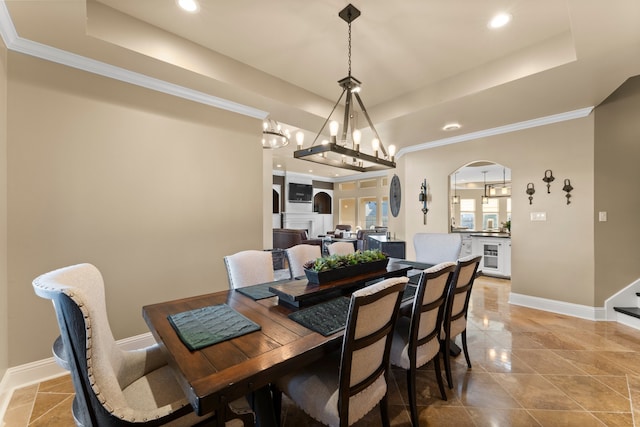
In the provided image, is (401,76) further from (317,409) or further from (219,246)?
(317,409)

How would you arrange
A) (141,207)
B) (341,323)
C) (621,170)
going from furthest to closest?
1. (621,170)
2. (141,207)
3. (341,323)

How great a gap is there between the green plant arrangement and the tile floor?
0.98 m

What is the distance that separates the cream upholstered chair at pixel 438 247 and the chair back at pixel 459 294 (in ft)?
3.08

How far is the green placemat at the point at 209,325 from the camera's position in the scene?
1.29m

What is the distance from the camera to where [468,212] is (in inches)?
459

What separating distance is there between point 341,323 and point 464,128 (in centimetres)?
386

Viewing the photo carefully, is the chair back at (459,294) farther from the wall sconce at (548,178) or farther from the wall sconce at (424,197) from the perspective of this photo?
the wall sconce at (424,197)

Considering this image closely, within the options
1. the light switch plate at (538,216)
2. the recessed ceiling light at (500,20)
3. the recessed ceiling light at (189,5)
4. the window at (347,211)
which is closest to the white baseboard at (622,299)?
the light switch plate at (538,216)

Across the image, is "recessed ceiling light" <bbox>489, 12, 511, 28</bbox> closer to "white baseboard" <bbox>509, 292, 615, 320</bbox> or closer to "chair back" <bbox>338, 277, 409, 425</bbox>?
"chair back" <bbox>338, 277, 409, 425</bbox>

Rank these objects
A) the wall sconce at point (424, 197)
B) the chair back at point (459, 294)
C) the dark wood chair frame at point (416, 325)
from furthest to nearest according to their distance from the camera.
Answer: the wall sconce at point (424, 197)
the chair back at point (459, 294)
the dark wood chair frame at point (416, 325)

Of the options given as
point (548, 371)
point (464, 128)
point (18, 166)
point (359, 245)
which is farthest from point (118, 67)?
point (359, 245)

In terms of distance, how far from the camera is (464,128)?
13.5 feet

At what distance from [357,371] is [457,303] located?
1314 millimetres

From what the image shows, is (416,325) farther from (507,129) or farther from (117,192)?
(507,129)
